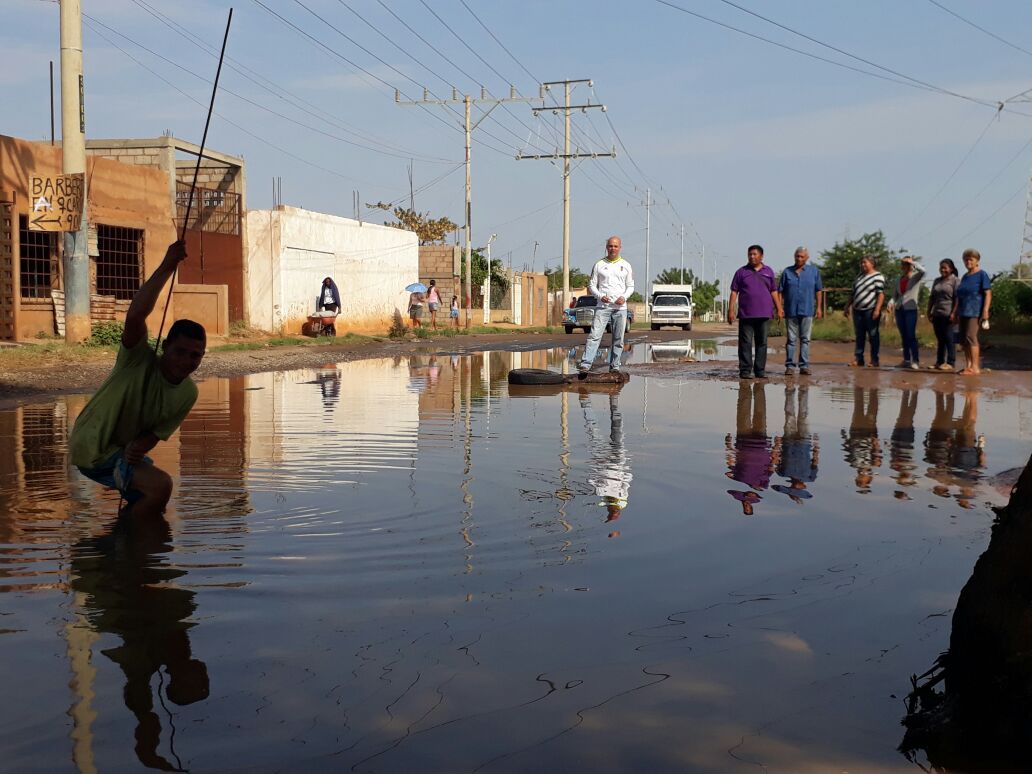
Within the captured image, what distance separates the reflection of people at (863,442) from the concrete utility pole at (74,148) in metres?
12.8

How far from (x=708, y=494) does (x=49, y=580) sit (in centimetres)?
369

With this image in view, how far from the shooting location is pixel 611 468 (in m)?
7.55

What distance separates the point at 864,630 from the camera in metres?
3.83

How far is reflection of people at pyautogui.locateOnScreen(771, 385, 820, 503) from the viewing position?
22.3 ft

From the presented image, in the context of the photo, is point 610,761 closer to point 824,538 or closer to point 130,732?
point 130,732

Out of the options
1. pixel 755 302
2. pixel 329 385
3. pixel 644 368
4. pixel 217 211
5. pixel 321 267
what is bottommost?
pixel 329 385

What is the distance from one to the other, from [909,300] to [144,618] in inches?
596

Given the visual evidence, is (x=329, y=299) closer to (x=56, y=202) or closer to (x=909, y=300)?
(x=56, y=202)

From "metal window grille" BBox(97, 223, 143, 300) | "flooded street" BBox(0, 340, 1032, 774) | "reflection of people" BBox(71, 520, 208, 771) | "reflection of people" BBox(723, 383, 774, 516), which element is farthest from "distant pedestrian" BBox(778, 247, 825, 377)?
"metal window grille" BBox(97, 223, 143, 300)

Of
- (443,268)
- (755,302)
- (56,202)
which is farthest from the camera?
(443,268)

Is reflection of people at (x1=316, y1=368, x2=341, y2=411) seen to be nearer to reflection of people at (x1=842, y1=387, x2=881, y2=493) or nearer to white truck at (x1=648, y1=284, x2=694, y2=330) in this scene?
reflection of people at (x1=842, y1=387, x2=881, y2=493)

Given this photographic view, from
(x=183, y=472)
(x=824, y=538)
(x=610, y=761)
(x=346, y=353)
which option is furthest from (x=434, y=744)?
(x=346, y=353)

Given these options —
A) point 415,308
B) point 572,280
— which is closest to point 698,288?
point 572,280

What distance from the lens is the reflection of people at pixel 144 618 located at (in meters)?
3.10
